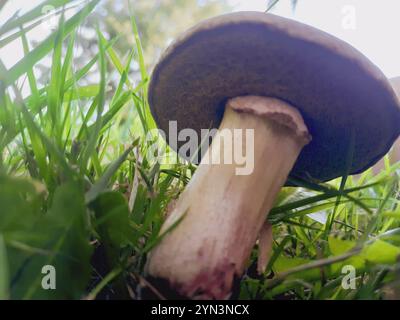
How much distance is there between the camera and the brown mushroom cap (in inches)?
27.4

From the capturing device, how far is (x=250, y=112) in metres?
0.83

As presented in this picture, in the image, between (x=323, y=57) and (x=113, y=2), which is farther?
(x=113, y=2)

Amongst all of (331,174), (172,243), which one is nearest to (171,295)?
(172,243)

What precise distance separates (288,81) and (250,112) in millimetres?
112

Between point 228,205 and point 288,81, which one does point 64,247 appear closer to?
point 228,205

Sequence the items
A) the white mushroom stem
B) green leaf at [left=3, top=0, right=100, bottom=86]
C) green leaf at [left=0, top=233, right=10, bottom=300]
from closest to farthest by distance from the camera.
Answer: green leaf at [left=0, top=233, right=10, bottom=300]
the white mushroom stem
green leaf at [left=3, top=0, right=100, bottom=86]

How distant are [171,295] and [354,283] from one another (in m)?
0.37

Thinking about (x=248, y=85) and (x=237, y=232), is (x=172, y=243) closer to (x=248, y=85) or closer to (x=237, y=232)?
(x=237, y=232)

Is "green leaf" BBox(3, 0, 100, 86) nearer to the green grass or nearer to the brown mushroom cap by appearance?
the green grass

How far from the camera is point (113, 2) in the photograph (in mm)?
9031

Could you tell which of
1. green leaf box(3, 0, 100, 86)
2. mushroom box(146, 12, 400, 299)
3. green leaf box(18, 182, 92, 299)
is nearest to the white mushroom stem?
mushroom box(146, 12, 400, 299)

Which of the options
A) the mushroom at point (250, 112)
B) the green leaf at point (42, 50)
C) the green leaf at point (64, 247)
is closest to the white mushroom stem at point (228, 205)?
the mushroom at point (250, 112)

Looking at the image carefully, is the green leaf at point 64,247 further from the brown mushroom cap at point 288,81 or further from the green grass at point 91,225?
the brown mushroom cap at point 288,81

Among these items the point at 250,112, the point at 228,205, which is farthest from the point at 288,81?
the point at 228,205
